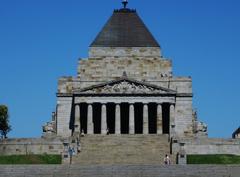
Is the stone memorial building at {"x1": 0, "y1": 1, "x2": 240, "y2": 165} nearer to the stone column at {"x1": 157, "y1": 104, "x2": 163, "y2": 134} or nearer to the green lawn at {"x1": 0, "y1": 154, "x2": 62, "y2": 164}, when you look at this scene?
the stone column at {"x1": 157, "y1": 104, "x2": 163, "y2": 134}

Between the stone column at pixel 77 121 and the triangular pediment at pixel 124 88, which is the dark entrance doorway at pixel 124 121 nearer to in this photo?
the triangular pediment at pixel 124 88

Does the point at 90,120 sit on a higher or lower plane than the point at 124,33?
lower

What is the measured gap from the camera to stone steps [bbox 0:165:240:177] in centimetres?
4772

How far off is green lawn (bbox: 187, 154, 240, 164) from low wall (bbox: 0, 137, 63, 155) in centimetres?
1291

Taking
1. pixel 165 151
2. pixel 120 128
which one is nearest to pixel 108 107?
pixel 120 128

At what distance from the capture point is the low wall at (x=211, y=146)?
226ft

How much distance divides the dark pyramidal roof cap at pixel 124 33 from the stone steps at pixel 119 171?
140 ft

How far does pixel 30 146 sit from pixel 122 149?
9.15 m

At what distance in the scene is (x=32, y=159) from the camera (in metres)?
62.2

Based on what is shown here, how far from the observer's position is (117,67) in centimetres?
8769

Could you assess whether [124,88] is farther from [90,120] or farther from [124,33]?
[124,33]

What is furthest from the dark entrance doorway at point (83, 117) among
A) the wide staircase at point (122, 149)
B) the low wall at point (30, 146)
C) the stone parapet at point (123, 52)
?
the low wall at point (30, 146)

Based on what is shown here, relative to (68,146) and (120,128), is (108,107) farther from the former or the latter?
(68,146)

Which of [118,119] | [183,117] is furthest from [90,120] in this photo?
[183,117]
